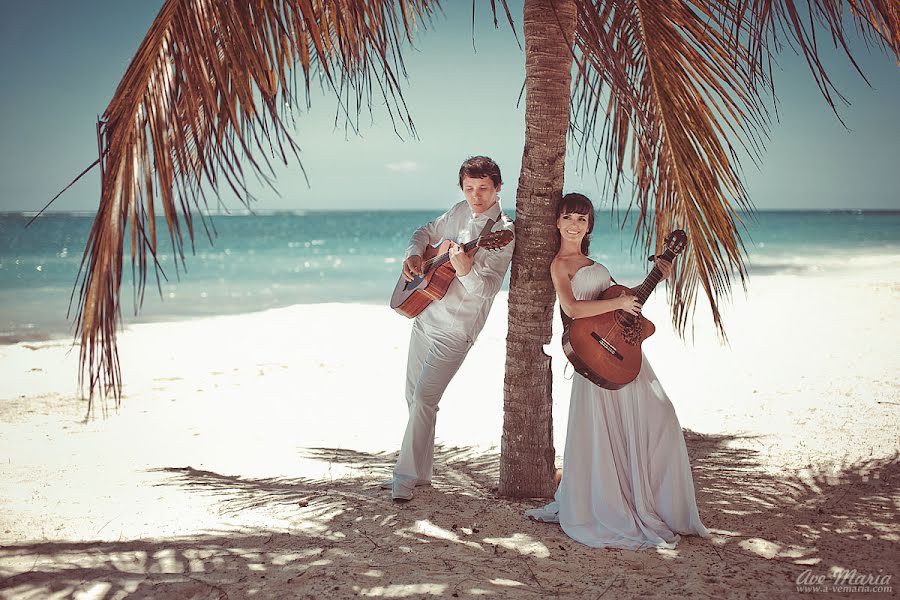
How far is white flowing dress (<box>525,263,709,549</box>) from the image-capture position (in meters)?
3.38

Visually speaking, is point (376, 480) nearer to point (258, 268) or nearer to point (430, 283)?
point (430, 283)

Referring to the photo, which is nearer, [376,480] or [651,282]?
[651,282]

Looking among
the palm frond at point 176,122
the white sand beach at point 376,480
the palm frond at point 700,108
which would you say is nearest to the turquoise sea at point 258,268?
the white sand beach at point 376,480

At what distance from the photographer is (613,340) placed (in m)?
3.37

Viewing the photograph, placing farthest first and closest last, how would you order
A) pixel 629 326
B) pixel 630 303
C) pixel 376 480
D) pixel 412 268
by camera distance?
pixel 376 480 → pixel 412 268 → pixel 629 326 → pixel 630 303

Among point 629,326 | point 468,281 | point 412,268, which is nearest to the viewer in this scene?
point 629,326

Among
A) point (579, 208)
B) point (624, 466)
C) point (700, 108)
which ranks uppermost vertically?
point (700, 108)

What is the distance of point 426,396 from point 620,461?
1.13m

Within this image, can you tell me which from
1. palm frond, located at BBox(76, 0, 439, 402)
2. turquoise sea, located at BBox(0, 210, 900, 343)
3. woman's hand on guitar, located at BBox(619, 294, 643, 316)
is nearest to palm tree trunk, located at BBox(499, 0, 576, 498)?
woman's hand on guitar, located at BBox(619, 294, 643, 316)

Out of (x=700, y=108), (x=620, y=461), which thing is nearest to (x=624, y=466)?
(x=620, y=461)

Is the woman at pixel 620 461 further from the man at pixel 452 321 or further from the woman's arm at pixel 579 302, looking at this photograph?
the man at pixel 452 321

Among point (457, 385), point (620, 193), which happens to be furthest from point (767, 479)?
point (457, 385)

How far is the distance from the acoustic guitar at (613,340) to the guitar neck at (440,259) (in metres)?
0.72

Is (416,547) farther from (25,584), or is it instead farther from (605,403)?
(25,584)
